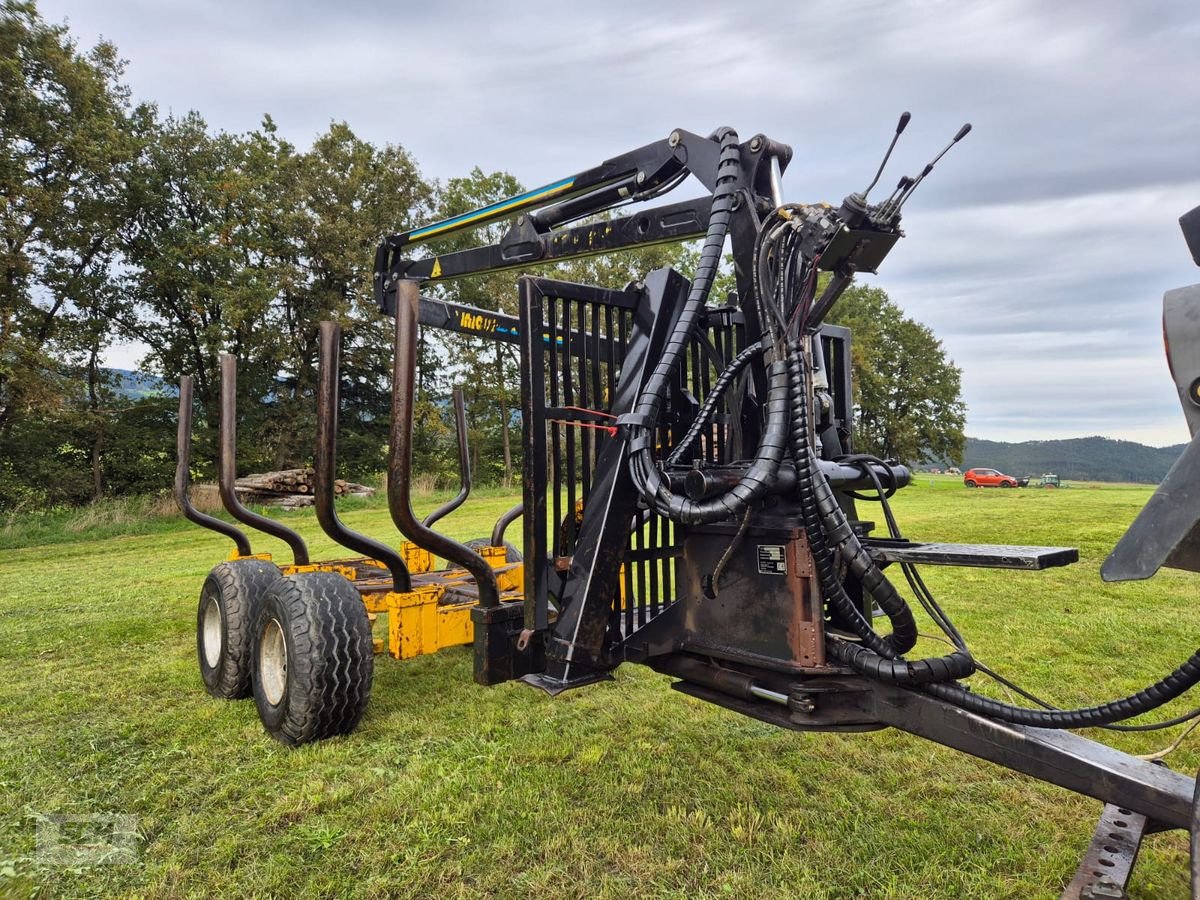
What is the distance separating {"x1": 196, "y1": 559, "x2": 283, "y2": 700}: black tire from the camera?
14.6ft

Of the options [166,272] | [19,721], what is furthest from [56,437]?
[19,721]

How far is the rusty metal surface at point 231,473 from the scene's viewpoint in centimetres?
542

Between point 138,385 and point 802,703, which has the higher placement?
point 138,385

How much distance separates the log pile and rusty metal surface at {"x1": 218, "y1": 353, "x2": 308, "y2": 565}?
14775mm

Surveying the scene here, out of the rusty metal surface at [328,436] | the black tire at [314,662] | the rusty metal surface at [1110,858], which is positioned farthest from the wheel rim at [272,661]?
the rusty metal surface at [1110,858]

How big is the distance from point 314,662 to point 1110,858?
10.6ft

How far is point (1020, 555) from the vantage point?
2.11 meters

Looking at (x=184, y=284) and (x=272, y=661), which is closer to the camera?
(x=272, y=661)

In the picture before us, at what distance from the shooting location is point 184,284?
23.7 meters

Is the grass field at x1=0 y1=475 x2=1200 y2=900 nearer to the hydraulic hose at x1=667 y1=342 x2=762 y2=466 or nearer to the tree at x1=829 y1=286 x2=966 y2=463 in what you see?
the hydraulic hose at x1=667 y1=342 x2=762 y2=466

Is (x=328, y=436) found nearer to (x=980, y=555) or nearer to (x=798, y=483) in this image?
(x=798, y=483)

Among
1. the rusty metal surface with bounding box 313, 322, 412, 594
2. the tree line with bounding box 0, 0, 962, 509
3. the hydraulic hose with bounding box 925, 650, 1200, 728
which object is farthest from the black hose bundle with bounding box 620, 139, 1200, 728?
the tree line with bounding box 0, 0, 962, 509

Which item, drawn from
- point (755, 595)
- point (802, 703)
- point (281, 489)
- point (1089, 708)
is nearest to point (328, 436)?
point (755, 595)

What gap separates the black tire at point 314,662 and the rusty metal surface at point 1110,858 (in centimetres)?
307
